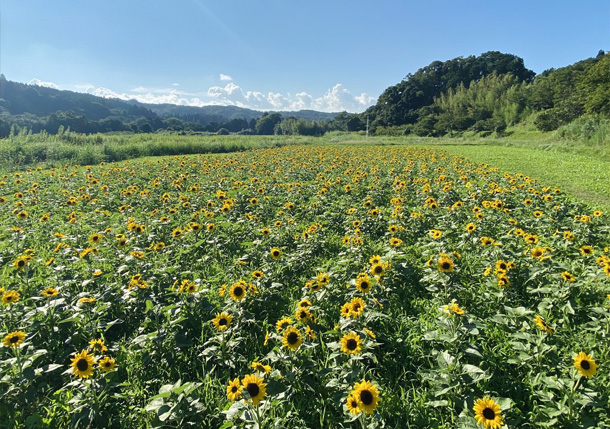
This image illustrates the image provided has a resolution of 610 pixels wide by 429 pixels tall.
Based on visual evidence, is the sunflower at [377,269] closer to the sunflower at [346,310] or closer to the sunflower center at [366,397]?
the sunflower at [346,310]

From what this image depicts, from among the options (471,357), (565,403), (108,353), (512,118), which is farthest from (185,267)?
(512,118)

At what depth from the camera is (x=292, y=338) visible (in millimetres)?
2057

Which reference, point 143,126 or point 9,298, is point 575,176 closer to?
point 9,298

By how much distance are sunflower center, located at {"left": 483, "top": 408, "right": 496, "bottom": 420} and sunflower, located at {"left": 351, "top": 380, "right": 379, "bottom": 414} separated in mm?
527

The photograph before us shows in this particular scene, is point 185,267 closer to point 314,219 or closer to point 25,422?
point 25,422

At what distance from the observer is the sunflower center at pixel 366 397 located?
5.09 ft

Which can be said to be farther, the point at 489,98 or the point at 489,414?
the point at 489,98

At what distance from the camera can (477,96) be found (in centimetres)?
6412

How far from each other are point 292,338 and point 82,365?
1.29 meters

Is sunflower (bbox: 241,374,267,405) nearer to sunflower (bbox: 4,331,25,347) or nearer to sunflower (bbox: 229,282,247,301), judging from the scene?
sunflower (bbox: 229,282,247,301)

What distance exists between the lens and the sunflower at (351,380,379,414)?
154 cm

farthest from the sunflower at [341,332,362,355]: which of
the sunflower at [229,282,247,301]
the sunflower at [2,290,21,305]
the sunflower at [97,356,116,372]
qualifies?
the sunflower at [2,290,21,305]

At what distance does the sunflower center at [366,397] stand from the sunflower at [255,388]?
0.51 m

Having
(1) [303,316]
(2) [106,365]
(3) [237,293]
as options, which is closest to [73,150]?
(3) [237,293]
